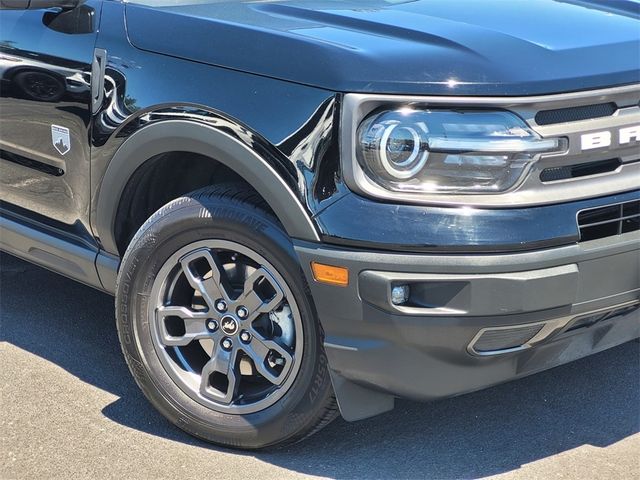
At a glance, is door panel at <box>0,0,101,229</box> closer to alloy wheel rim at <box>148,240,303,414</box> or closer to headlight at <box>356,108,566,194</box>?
alloy wheel rim at <box>148,240,303,414</box>

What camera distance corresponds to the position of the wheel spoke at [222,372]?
124 inches

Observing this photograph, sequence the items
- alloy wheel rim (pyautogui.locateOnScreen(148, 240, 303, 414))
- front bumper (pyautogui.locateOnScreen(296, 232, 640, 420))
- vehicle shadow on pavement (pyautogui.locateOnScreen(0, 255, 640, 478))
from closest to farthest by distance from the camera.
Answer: front bumper (pyautogui.locateOnScreen(296, 232, 640, 420)) → alloy wheel rim (pyautogui.locateOnScreen(148, 240, 303, 414)) → vehicle shadow on pavement (pyautogui.locateOnScreen(0, 255, 640, 478))

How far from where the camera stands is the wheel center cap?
312cm

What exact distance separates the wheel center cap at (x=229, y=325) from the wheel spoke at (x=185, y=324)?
0.23 feet

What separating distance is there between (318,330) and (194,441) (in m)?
0.70

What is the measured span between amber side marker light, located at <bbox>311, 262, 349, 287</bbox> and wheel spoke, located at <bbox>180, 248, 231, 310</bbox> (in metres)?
0.45

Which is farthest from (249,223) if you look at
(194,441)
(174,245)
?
(194,441)

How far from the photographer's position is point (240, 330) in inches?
122

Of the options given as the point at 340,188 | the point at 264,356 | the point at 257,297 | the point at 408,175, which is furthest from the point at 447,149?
the point at 264,356

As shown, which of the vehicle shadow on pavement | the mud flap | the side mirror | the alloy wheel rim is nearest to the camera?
the mud flap

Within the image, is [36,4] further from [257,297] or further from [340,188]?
[340,188]

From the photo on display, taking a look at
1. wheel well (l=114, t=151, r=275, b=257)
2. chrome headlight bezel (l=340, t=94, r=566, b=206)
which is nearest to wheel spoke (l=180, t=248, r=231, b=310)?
wheel well (l=114, t=151, r=275, b=257)

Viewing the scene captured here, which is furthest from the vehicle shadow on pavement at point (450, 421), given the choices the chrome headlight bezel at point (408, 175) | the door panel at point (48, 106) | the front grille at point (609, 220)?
the chrome headlight bezel at point (408, 175)

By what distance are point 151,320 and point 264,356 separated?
435mm
